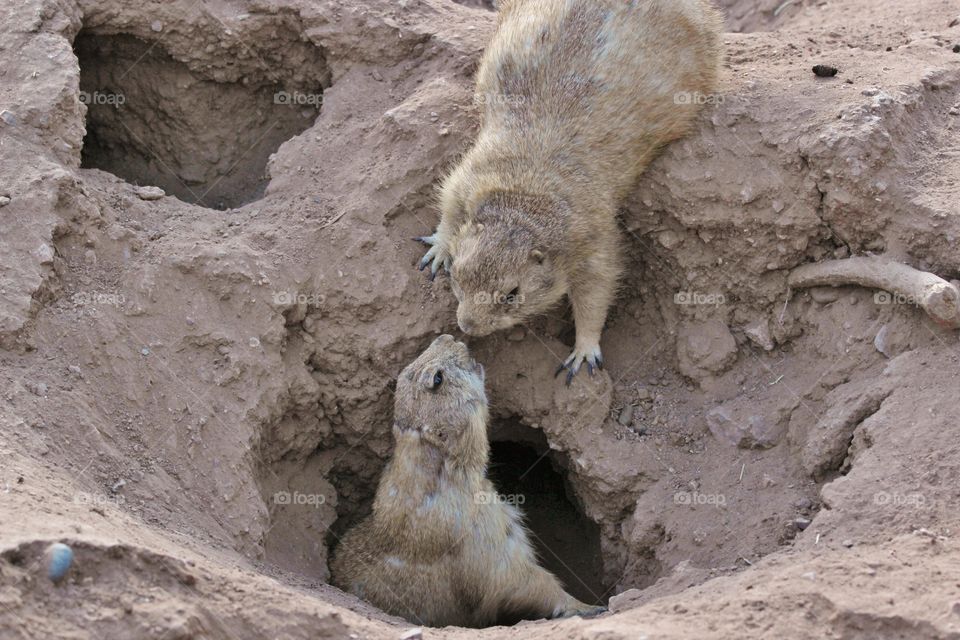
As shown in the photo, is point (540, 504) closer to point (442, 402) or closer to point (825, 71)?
point (442, 402)

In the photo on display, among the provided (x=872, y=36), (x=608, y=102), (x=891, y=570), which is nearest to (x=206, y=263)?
(x=608, y=102)

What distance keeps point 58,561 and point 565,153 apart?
4.41 metres

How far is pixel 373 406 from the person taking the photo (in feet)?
25.8

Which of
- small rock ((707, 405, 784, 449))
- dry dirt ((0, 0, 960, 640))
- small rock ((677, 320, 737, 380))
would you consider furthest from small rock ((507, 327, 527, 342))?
small rock ((707, 405, 784, 449))

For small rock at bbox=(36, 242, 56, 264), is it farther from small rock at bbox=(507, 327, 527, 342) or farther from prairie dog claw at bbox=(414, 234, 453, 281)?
small rock at bbox=(507, 327, 527, 342)

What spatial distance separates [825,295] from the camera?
7.12m

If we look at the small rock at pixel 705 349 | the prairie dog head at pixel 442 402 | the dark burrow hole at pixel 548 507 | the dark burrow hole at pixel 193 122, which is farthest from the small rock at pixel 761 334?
the dark burrow hole at pixel 193 122

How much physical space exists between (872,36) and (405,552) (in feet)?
18.0

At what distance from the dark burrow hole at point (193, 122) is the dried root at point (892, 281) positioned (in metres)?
4.32

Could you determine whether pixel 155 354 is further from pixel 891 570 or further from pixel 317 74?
pixel 891 570

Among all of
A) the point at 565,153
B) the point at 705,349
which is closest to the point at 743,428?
the point at 705,349

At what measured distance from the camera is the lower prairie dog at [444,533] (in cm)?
702

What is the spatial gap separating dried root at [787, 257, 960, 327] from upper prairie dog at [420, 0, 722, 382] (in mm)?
1379

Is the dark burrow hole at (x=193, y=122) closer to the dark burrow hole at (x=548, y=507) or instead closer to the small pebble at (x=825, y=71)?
the dark burrow hole at (x=548, y=507)
